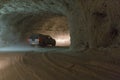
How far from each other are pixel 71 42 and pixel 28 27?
1061 centimetres

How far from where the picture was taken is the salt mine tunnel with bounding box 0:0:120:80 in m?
5.91

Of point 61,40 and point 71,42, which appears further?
point 61,40

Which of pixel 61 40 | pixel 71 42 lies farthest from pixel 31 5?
pixel 61 40

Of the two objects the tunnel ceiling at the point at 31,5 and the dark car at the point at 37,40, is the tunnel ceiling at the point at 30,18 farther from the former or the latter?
the dark car at the point at 37,40

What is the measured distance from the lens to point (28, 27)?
25.4 meters

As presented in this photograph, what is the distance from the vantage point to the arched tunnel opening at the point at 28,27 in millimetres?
21353

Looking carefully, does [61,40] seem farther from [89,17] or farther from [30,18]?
[89,17]

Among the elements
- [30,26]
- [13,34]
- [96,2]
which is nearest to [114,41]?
[96,2]

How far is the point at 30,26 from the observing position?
83.6ft

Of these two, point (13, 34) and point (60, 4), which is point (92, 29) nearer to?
point (60, 4)

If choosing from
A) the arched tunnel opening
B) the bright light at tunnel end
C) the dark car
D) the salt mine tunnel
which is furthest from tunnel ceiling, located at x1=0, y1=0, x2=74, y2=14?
the bright light at tunnel end

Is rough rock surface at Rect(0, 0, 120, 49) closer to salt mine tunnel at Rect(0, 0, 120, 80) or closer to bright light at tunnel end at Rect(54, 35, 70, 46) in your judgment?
salt mine tunnel at Rect(0, 0, 120, 80)

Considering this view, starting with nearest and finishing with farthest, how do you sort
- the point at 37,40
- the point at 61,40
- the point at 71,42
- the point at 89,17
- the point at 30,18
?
1. the point at 89,17
2. the point at 71,42
3. the point at 37,40
4. the point at 30,18
5. the point at 61,40

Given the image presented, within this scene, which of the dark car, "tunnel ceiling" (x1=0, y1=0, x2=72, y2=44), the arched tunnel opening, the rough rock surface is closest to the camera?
the rough rock surface
